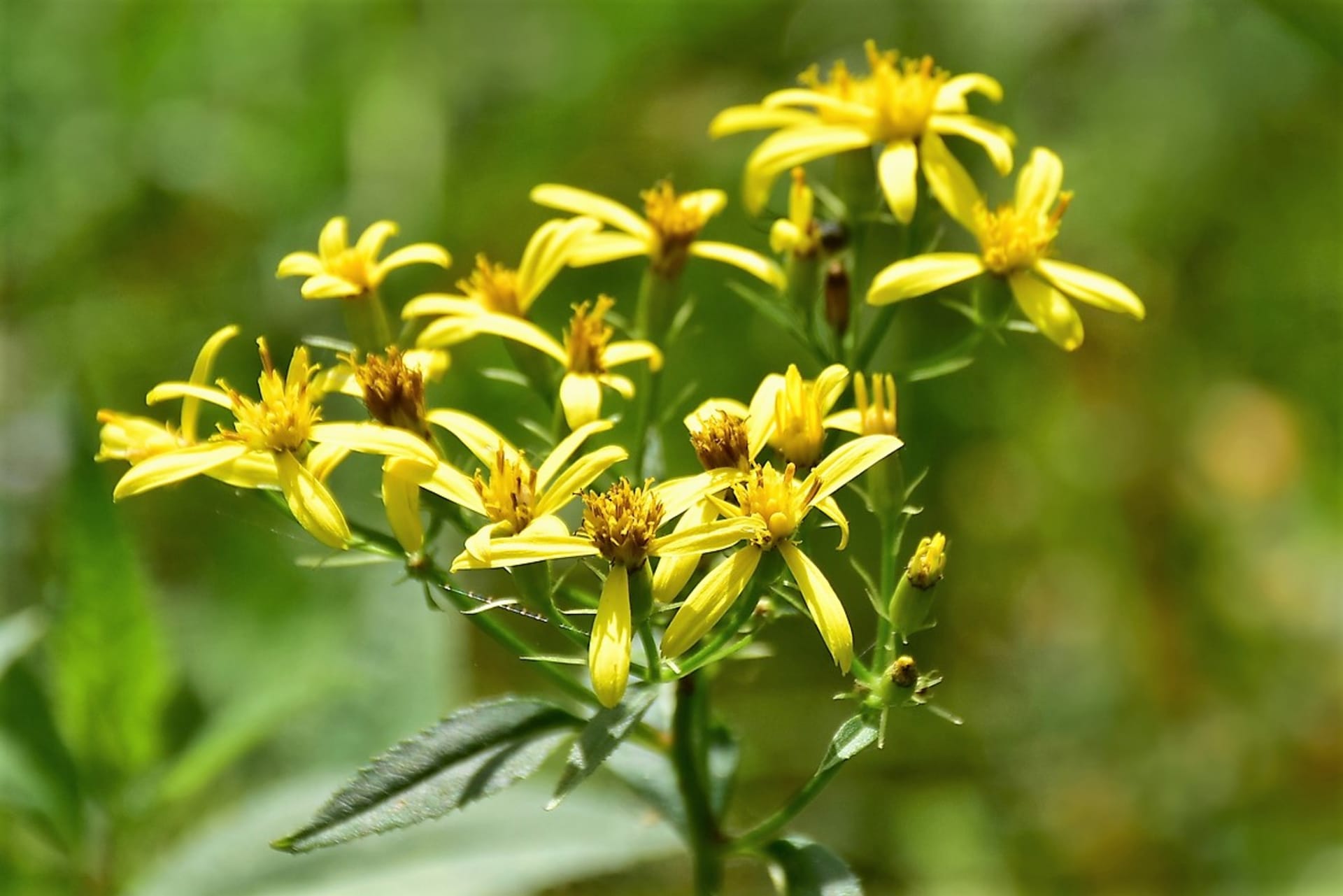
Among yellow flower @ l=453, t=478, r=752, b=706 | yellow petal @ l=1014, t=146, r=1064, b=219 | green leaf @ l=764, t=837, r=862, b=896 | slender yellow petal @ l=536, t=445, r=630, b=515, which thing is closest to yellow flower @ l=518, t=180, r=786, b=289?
yellow petal @ l=1014, t=146, r=1064, b=219

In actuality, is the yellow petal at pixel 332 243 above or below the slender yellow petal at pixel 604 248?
above

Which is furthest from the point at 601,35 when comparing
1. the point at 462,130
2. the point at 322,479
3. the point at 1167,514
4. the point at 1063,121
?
the point at 322,479

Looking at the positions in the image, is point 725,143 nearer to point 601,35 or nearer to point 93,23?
point 601,35

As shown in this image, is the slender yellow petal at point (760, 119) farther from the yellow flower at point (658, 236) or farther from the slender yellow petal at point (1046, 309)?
the slender yellow petal at point (1046, 309)

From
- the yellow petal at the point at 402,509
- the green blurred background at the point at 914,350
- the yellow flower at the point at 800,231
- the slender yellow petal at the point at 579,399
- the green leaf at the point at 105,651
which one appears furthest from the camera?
the green blurred background at the point at 914,350

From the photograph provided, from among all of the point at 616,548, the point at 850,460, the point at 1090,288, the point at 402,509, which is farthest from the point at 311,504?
the point at 1090,288

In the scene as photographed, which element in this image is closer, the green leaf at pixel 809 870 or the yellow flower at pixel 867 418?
the green leaf at pixel 809 870

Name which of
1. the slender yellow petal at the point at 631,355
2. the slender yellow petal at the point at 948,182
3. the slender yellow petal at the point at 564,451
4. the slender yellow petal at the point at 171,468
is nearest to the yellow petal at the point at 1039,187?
the slender yellow petal at the point at 948,182
